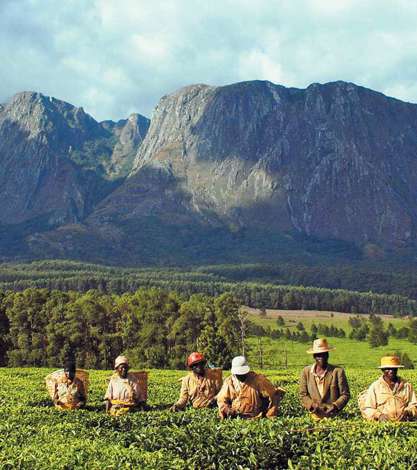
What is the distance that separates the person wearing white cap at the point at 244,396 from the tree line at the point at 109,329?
64981 millimetres

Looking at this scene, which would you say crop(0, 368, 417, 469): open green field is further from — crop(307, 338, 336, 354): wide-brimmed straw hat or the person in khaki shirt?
the person in khaki shirt

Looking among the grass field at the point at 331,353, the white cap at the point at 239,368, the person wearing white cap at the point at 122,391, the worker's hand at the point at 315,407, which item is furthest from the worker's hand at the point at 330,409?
the grass field at the point at 331,353

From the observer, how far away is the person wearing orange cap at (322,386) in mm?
16453

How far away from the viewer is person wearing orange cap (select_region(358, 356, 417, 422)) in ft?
52.7

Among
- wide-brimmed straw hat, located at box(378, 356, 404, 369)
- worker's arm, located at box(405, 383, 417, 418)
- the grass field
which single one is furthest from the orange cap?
the grass field

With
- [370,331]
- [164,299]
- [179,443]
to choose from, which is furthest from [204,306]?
[179,443]

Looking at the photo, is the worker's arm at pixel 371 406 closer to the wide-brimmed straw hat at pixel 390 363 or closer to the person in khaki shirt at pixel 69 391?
the wide-brimmed straw hat at pixel 390 363

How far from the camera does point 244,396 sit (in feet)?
55.0

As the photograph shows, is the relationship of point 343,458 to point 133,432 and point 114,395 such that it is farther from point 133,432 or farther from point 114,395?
point 114,395

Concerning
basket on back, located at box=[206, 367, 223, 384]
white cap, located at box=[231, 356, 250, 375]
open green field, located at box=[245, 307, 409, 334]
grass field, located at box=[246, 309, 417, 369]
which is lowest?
grass field, located at box=[246, 309, 417, 369]

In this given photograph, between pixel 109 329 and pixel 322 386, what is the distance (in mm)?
74630

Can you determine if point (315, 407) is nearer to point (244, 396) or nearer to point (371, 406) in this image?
point (371, 406)

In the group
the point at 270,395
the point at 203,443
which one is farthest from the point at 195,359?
the point at 203,443

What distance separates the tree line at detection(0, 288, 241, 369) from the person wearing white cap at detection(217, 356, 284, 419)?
6498cm
